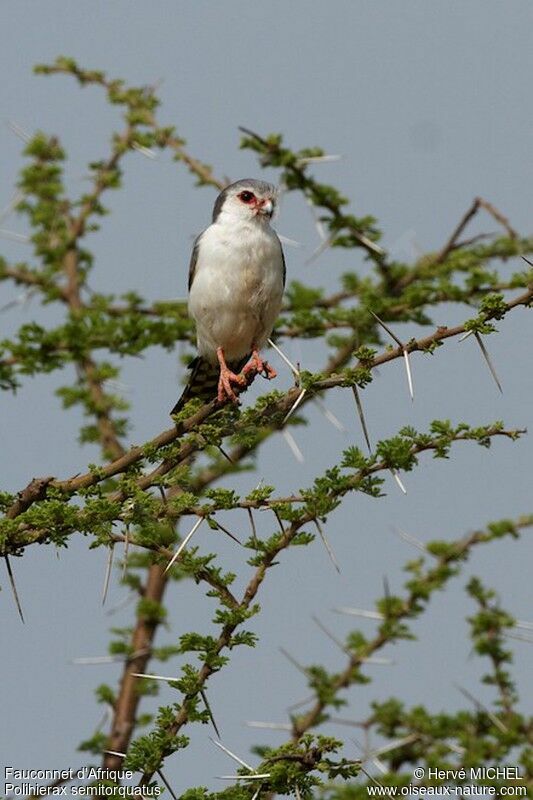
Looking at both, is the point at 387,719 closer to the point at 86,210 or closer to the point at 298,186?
the point at 298,186

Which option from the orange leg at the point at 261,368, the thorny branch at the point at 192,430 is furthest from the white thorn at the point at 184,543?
the orange leg at the point at 261,368

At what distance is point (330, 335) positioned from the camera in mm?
8008

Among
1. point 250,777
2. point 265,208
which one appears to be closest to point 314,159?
point 265,208

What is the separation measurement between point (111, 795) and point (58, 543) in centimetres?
92

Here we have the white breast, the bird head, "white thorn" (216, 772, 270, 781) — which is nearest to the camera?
"white thorn" (216, 772, 270, 781)

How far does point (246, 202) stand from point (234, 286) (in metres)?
0.67

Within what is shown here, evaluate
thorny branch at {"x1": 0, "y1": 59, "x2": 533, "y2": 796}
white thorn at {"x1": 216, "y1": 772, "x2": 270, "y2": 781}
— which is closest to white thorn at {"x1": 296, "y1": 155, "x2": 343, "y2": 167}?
thorny branch at {"x1": 0, "y1": 59, "x2": 533, "y2": 796}

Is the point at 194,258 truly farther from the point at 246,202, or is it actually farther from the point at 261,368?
the point at 261,368

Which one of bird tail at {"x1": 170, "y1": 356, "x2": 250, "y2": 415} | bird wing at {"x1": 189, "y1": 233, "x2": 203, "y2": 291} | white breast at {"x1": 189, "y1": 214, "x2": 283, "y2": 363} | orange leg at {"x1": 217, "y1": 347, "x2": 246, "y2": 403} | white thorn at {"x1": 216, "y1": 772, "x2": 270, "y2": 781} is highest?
bird wing at {"x1": 189, "y1": 233, "x2": 203, "y2": 291}

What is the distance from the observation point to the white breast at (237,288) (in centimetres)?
687

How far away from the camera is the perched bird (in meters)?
6.88

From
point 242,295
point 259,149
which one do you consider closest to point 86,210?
point 259,149

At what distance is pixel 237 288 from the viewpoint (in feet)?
22.5

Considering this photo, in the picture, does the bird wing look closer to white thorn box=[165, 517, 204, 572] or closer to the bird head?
the bird head
